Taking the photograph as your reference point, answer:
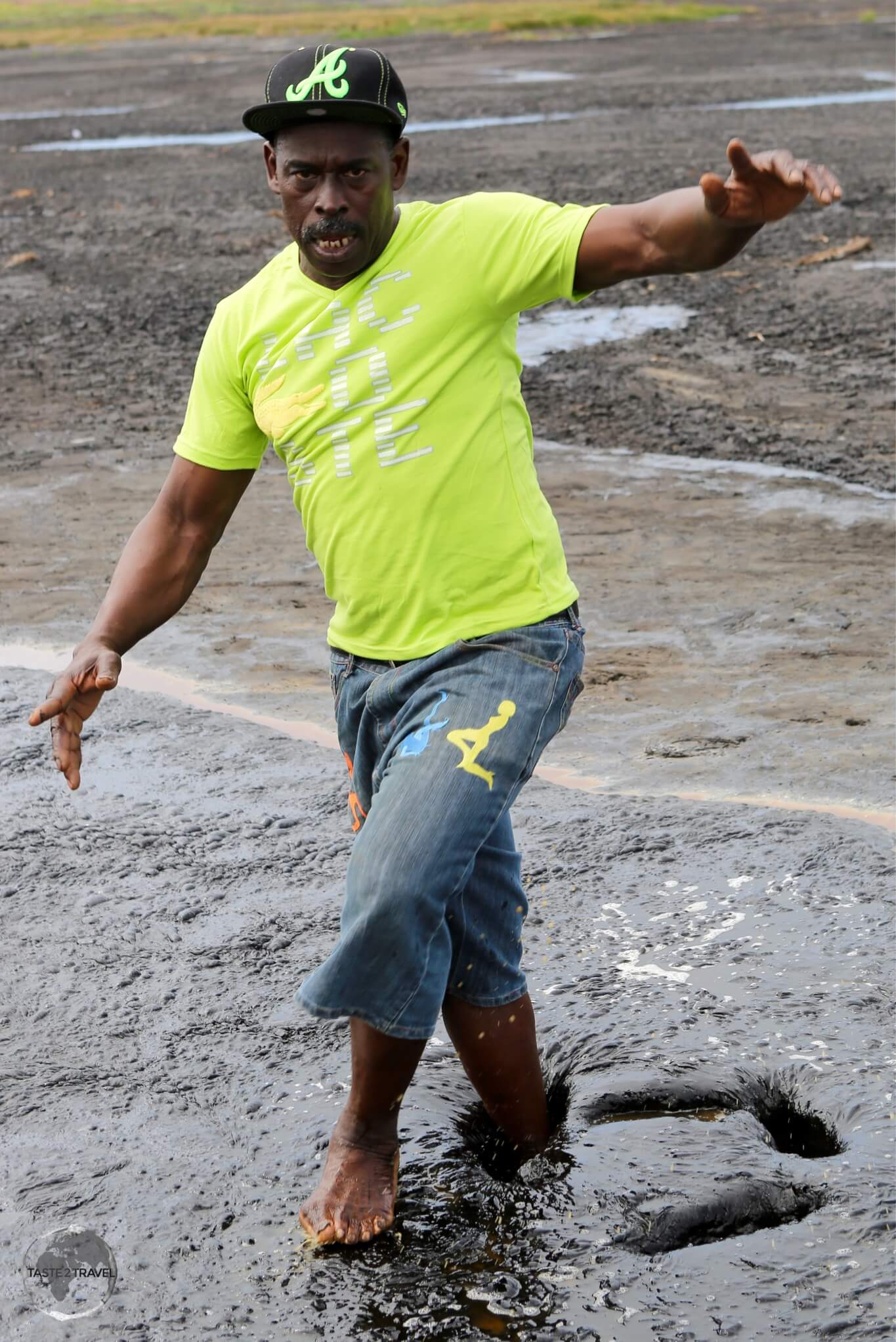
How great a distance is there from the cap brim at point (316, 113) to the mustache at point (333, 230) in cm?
17

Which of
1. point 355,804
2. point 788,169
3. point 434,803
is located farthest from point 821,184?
point 355,804

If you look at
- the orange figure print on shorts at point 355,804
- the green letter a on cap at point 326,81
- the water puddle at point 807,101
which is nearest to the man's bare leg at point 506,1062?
the orange figure print on shorts at point 355,804

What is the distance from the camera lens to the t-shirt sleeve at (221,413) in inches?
112

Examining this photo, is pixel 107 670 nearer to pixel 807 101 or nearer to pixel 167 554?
pixel 167 554

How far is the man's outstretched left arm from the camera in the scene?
2453mm

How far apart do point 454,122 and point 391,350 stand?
62.3 feet

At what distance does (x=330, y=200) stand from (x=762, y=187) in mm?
702

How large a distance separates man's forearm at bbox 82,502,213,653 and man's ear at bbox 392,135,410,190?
0.75 metres

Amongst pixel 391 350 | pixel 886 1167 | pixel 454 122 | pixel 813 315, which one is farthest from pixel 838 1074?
A: pixel 454 122

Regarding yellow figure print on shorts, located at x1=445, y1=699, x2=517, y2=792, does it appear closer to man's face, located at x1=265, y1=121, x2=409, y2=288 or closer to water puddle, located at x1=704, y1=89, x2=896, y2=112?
man's face, located at x1=265, y1=121, x2=409, y2=288

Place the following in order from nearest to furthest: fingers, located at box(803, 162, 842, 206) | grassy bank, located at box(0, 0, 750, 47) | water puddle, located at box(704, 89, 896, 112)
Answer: fingers, located at box(803, 162, 842, 206)
water puddle, located at box(704, 89, 896, 112)
grassy bank, located at box(0, 0, 750, 47)

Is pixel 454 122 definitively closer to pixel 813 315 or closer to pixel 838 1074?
pixel 813 315

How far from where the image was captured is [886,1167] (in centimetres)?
298

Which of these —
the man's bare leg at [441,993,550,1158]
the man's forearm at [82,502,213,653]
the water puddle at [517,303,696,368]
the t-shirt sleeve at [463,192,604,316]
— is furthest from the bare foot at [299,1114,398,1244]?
the water puddle at [517,303,696,368]
